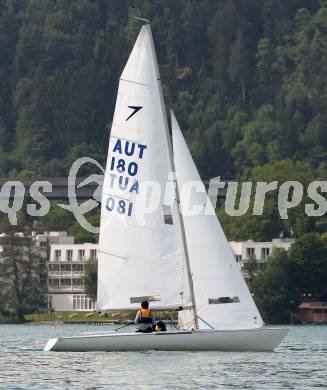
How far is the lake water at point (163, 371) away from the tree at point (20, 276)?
89190 millimetres

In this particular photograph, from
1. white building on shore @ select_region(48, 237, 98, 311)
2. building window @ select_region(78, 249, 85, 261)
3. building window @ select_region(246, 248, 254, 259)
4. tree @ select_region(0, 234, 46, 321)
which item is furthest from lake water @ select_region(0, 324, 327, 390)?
building window @ select_region(78, 249, 85, 261)

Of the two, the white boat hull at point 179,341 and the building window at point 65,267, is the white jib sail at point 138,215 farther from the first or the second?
the building window at point 65,267

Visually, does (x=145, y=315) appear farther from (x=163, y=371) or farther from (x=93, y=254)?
(x=93, y=254)

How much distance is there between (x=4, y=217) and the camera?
643 feet

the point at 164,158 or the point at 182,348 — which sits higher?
the point at 164,158

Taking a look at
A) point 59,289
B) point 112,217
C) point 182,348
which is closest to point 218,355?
point 182,348

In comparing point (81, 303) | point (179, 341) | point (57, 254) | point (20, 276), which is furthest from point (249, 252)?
point (179, 341)

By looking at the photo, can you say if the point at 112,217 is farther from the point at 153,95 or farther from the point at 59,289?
the point at 59,289

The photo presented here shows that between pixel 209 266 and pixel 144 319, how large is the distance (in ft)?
10.2

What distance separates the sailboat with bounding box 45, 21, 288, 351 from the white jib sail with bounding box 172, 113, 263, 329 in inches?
1.3

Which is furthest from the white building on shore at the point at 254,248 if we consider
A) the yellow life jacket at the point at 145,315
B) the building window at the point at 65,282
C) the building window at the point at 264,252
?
the yellow life jacket at the point at 145,315

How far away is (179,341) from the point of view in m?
66.0

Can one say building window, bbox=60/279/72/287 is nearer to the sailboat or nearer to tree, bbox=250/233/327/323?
tree, bbox=250/233/327/323

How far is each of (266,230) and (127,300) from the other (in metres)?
Result: 125
